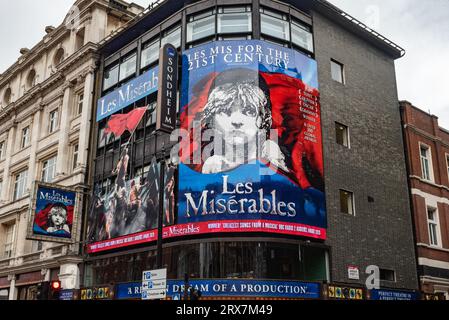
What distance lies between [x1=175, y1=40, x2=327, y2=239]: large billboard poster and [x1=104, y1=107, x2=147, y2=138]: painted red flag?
402 cm

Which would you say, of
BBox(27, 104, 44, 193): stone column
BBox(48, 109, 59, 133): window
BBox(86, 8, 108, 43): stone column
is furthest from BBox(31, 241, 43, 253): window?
BBox(86, 8, 108, 43): stone column

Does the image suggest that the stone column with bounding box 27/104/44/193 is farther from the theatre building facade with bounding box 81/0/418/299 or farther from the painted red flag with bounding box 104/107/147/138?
the painted red flag with bounding box 104/107/147/138

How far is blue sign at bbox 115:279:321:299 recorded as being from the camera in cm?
2005

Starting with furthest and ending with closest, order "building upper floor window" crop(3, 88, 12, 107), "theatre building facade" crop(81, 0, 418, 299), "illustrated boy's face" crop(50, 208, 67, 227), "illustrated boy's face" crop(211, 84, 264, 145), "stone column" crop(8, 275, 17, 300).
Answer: "building upper floor window" crop(3, 88, 12, 107)
"stone column" crop(8, 275, 17, 300)
"illustrated boy's face" crop(50, 208, 67, 227)
"illustrated boy's face" crop(211, 84, 264, 145)
"theatre building facade" crop(81, 0, 418, 299)

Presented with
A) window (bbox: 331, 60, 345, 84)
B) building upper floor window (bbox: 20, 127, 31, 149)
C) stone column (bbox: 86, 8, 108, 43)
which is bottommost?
window (bbox: 331, 60, 345, 84)

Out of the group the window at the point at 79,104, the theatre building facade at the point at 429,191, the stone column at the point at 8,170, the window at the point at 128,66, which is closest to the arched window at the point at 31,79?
the stone column at the point at 8,170

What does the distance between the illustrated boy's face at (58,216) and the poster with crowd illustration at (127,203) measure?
149 centimetres

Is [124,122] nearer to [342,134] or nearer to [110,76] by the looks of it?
[110,76]

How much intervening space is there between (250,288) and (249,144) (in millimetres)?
6094

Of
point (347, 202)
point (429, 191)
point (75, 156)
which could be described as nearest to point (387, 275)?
point (347, 202)

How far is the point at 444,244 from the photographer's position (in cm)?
2920

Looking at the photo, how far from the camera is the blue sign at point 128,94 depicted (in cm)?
2711

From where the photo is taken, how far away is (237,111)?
22.8 m
